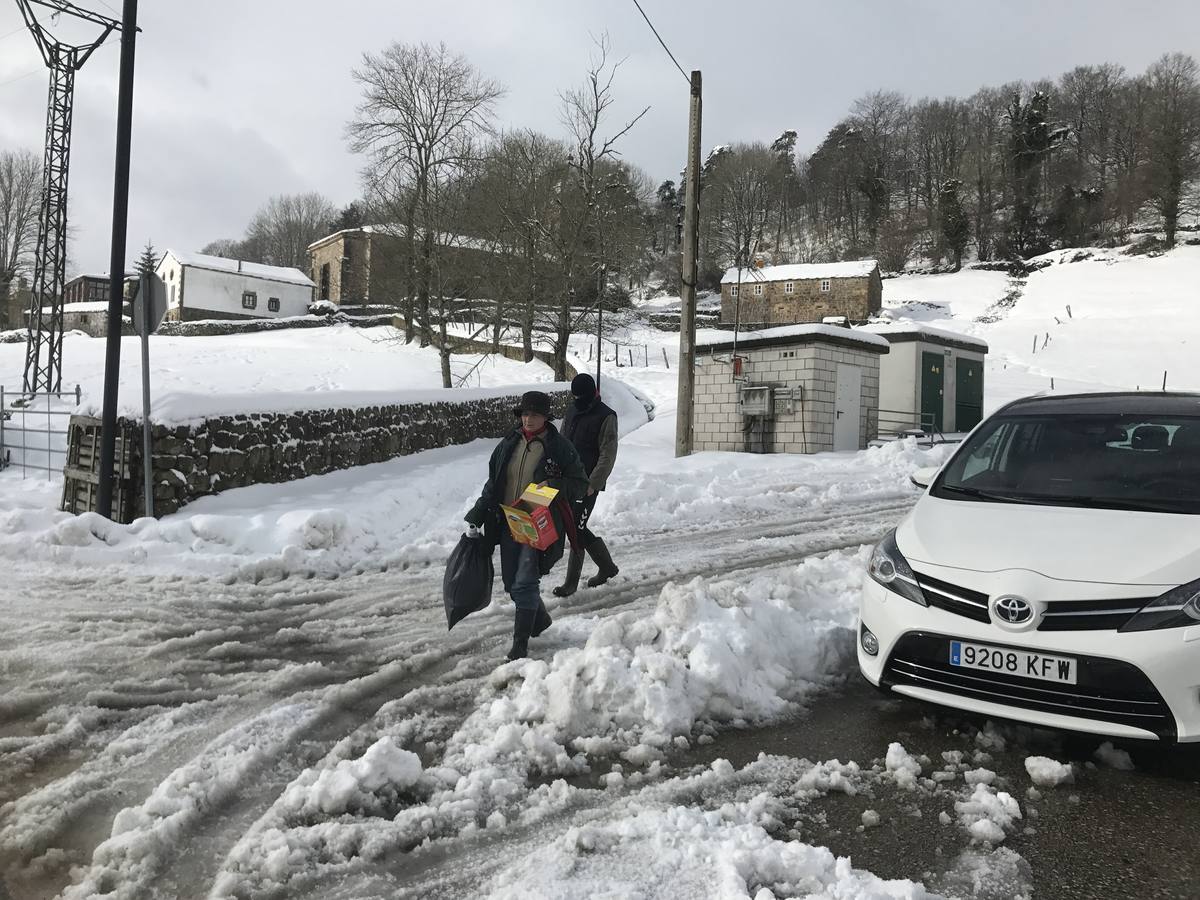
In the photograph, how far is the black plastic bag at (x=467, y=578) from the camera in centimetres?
468

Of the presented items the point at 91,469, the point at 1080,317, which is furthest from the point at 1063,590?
the point at 1080,317

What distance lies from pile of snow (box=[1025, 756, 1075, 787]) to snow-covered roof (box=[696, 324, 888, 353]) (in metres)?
15.1

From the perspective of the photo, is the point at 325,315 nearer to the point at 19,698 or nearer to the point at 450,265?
the point at 450,265

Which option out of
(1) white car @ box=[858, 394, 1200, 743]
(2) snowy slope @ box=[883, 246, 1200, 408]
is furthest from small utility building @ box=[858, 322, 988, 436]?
(1) white car @ box=[858, 394, 1200, 743]

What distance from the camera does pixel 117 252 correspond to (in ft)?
30.2

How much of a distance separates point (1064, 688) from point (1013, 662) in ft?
0.66

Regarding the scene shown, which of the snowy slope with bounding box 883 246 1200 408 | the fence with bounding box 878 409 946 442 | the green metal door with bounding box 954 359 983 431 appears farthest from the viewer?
the snowy slope with bounding box 883 246 1200 408

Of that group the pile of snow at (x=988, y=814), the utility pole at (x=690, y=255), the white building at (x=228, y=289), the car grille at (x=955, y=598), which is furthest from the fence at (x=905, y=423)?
the white building at (x=228, y=289)

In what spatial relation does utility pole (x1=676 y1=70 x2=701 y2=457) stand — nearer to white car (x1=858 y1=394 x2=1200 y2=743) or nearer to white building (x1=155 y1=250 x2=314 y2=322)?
white car (x1=858 y1=394 x2=1200 y2=743)

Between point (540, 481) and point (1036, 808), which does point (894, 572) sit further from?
point (540, 481)

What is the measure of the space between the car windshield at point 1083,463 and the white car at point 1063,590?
0.01 metres

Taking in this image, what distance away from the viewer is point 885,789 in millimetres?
3209

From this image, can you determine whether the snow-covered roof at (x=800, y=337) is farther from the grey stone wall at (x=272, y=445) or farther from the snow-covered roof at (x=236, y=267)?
the snow-covered roof at (x=236, y=267)

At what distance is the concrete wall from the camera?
17875 mm
